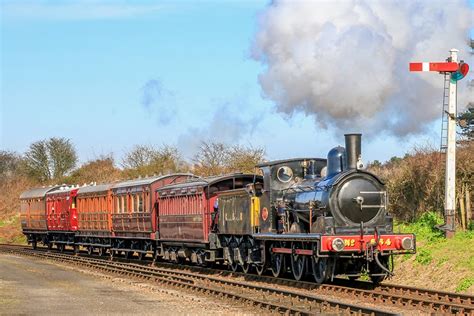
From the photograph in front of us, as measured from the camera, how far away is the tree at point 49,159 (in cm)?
7862

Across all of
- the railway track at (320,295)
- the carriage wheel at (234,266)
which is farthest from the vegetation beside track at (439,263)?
the carriage wheel at (234,266)

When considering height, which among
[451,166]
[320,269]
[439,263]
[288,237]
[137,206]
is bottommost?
[439,263]

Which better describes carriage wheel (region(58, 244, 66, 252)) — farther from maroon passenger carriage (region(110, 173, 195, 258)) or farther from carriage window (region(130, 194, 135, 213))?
carriage window (region(130, 194, 135, 213))

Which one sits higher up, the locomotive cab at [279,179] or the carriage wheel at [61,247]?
the locomotive cab at [279,179]

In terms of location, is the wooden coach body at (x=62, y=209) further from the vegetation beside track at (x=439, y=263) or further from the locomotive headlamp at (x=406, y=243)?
the locomotive headlamp at (x=406, y=243)

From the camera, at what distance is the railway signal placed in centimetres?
2161

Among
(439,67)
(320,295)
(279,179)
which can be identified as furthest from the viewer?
(439,67)

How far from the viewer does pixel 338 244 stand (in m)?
17.1

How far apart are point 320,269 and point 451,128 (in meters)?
6.42

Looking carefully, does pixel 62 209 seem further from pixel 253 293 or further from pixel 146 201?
pixel 253 293

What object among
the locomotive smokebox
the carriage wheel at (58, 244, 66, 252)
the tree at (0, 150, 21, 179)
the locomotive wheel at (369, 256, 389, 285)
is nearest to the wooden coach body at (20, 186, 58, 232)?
the carriage wheel at (58, 244, 66, 252)

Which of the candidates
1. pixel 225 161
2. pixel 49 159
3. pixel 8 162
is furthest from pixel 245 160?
pixel 8 162

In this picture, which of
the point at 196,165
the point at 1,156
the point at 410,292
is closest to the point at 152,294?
the point at 410,292

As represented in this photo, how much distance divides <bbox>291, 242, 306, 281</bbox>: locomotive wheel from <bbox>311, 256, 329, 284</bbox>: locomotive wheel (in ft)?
1.22
